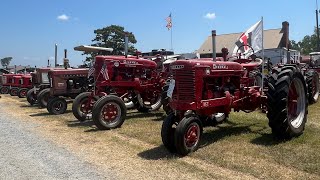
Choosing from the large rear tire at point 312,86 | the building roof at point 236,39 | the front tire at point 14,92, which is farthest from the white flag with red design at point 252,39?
the building roof at point 236,39

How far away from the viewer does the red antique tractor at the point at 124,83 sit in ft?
33.8

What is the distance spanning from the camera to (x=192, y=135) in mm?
6148

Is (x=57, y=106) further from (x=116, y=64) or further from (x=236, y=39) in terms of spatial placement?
(x=236, y=39)

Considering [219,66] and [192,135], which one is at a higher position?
[219,66]

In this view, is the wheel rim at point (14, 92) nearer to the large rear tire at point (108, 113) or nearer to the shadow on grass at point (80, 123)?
the shadow on grass at point (80, 123)

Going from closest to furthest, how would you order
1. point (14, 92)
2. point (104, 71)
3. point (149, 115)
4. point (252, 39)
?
1. point (252, 39)
2. point (104, 71)
3. point (149, 115)
4. point (14, 92)

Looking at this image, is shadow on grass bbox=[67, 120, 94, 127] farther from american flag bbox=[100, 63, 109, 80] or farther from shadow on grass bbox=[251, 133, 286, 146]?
shadow on grass bbox=[251, 133, 286, 146]

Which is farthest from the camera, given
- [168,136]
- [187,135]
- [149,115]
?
[149,115]

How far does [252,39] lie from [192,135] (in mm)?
3343

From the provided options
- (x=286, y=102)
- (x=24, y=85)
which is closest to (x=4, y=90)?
(x=24, y=85)

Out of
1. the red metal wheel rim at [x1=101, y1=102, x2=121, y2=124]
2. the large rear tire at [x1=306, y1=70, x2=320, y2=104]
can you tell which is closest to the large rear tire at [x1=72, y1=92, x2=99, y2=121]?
the red metal wheel rim at [x1=101, y1=102, x2=121, y2=124]

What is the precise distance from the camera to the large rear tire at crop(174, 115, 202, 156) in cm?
588

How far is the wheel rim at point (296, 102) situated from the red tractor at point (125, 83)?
4.02 m

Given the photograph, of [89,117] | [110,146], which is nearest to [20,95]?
[89,117]
